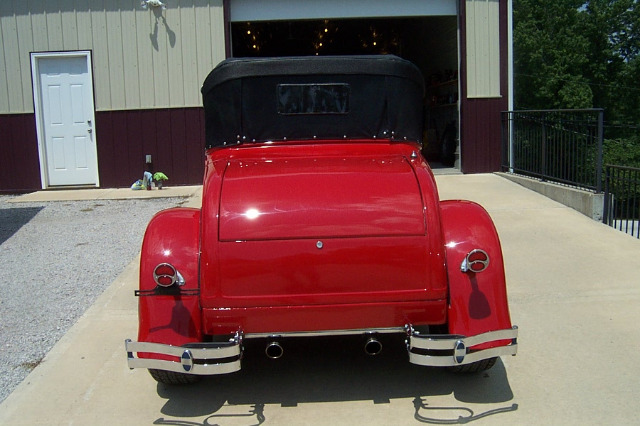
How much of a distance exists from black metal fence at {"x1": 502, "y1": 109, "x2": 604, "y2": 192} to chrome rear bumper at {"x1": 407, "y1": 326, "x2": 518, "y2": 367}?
5895 millimetres

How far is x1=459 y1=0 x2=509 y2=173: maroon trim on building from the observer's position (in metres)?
12.4

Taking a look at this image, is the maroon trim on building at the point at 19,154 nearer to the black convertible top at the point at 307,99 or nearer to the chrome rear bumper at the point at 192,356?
the black convertible top at the point at 307,99

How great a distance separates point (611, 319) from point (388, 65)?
270cm

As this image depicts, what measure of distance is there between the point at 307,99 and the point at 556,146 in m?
6.51

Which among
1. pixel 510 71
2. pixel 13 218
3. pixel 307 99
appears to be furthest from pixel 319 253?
pixel 510 71

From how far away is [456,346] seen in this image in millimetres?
3639

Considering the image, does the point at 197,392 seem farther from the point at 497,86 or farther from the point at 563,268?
the point at 497,86

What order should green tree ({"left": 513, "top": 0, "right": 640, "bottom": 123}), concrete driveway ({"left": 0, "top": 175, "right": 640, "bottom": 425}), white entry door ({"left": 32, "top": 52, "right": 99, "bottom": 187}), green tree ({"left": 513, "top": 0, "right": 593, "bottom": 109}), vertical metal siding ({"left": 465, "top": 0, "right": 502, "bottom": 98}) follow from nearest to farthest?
concrete driveway ({"left": 0, "top": 175, "right": 640, "bottom": 425})
white entry door ({"left": 32, "top": 52, "right": 99, "bottom": 187})
vertical metal siding ({"left": 465, "top": 0, "right": 502, "bottom": 98})
green tree ({"left": 513, "top": 0, "right": 593, "bottom": 109})
green tree ({"left": 513, "top": 0, "right": 640, "bottom": 123})

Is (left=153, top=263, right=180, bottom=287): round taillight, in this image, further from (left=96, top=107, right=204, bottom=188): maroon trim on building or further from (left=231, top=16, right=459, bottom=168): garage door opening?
(left=231, top=16, right=459, bottom=168): garage door opening

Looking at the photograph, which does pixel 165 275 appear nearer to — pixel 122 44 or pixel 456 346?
pixel 456 346

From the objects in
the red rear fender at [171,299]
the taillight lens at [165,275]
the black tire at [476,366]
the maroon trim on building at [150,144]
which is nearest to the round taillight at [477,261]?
the black tire at [476,366]

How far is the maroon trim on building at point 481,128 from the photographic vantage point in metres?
12.4

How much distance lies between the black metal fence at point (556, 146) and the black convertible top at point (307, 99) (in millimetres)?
4922

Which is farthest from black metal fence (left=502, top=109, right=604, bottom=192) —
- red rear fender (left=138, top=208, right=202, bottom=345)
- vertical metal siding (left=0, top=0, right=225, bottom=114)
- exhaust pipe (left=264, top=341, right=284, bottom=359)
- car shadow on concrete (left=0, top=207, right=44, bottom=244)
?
car shadow on concrete (left=0, top=207, right=44, bottom=244)
